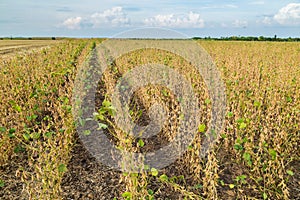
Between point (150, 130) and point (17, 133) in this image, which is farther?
point (150, 130)

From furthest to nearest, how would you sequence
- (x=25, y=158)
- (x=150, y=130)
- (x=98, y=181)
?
(x=150, y=130) < (x=25, y=158) < (x=98, y=181)

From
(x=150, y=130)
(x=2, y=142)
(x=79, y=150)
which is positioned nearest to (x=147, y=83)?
(x=150, y=130)

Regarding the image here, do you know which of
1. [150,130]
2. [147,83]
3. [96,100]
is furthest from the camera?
[96,100]

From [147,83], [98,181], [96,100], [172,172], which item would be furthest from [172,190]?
[96,100]

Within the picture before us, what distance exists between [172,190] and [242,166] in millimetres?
973

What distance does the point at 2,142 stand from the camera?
3.41 meters

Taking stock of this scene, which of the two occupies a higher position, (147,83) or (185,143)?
(147,83)

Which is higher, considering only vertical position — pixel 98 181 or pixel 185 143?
pixel 185 143

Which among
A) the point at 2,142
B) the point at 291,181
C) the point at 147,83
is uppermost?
the point at 147,83

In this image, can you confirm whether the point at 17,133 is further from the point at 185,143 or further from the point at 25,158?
the point at 185,143

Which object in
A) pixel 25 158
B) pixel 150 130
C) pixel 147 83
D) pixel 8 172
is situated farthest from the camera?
pixel 147 83

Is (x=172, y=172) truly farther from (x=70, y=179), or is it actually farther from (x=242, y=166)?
(x=70, y=179)

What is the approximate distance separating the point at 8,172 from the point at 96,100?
280cm

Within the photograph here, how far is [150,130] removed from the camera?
434 cm
